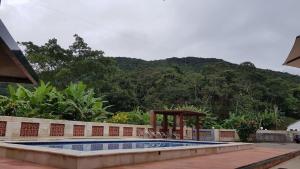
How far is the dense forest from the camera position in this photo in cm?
4147

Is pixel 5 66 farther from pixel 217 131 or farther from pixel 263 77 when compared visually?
pixel 263 77

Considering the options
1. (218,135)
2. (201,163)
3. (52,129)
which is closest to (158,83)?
(218,135)

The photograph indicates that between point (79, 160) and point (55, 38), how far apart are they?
127ft

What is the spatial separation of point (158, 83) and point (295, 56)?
47602 millimetres

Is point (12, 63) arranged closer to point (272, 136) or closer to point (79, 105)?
point (79, 105)

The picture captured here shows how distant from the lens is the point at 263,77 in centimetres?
5941

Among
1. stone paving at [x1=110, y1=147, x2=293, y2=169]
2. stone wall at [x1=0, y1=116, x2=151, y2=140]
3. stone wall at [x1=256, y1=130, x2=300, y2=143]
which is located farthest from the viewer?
stone wall at [x1=256, y1=130, x2=300, y2=143]

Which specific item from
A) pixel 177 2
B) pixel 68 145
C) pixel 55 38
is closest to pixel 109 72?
pixel 55 38

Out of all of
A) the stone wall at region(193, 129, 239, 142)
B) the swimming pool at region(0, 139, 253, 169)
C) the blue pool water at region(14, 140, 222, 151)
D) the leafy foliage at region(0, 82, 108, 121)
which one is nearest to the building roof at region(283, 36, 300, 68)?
the swimming pool at region(0, 139, 253, 169)

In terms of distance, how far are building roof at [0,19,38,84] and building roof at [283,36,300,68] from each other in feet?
15.0

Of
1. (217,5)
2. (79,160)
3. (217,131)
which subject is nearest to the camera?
(79,160)

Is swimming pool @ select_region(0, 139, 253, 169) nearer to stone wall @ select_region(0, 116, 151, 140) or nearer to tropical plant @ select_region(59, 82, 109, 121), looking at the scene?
stone wall @ select_region(0, 116, 151, 140)

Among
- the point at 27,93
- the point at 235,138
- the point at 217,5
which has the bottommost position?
the point at 235,138

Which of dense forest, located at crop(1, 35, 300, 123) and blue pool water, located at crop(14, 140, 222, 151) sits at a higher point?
dense forest, located at crop(1, 35, 300, 123)
